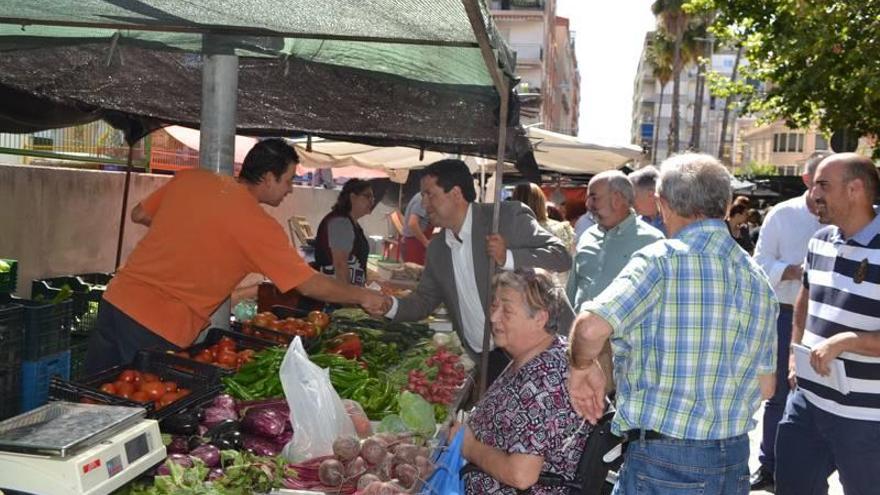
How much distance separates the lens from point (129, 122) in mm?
7500

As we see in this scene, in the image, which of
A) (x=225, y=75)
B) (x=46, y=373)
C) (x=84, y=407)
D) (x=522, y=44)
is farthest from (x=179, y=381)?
(x=522, y=44)

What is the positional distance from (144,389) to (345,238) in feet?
13.1

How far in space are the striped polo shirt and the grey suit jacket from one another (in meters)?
1.31

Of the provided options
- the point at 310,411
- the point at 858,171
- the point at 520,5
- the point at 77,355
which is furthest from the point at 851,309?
the point at 520,5

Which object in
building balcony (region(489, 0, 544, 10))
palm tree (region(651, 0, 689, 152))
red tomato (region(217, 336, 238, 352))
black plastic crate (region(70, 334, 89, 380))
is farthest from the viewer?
building balcony (region(489, 0, 544, 10))

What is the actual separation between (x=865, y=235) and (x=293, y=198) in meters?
13.4

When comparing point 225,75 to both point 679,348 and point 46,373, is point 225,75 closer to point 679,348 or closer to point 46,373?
point 46,373

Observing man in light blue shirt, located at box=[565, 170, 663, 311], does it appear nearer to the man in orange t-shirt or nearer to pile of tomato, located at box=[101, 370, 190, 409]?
the man in orange t-shirt

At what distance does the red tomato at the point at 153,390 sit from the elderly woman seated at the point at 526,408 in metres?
1.42

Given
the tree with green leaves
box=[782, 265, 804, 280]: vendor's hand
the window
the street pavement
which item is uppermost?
the window

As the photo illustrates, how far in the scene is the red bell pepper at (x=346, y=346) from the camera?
17.8 feet

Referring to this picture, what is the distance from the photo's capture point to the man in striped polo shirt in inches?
166

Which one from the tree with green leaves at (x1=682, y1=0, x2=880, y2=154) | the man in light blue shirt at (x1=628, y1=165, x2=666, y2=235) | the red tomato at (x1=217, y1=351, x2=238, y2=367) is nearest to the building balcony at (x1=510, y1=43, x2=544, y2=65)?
the tree with green leaves at (x1=682, y1=0, x2=880, y2=154)

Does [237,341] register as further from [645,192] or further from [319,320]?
[645,192]
